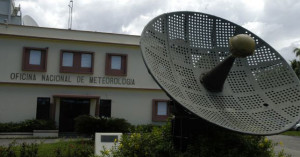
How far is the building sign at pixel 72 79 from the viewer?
23188mm

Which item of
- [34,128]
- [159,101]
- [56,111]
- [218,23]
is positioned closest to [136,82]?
[159,101]

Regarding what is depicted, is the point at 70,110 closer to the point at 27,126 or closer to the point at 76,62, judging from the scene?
the point at 27,126

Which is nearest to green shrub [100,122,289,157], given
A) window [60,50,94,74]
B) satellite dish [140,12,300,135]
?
satellite dish [140,12,300,135]

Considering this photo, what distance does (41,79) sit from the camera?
23516 millimetres

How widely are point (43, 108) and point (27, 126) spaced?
76.8 inches

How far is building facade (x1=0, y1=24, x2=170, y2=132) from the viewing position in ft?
75.7

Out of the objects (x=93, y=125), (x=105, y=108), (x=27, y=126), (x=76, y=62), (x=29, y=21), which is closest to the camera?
(x=93, y=125)

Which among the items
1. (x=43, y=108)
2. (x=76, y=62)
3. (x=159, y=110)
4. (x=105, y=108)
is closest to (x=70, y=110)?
(x=43, y=108)

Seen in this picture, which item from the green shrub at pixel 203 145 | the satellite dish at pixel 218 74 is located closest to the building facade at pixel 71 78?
the satellite dish at pixel 218 74

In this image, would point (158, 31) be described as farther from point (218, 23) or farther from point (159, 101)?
→ point (159, 101)

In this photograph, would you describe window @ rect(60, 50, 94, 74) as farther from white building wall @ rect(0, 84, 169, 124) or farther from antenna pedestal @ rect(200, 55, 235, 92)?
antenna pedestal @ rect(200, 55, 235, 92)

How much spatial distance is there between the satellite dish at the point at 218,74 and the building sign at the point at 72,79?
691 inches

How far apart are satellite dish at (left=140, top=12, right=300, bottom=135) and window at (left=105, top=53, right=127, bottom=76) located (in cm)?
1764

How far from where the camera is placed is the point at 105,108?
969 inches
